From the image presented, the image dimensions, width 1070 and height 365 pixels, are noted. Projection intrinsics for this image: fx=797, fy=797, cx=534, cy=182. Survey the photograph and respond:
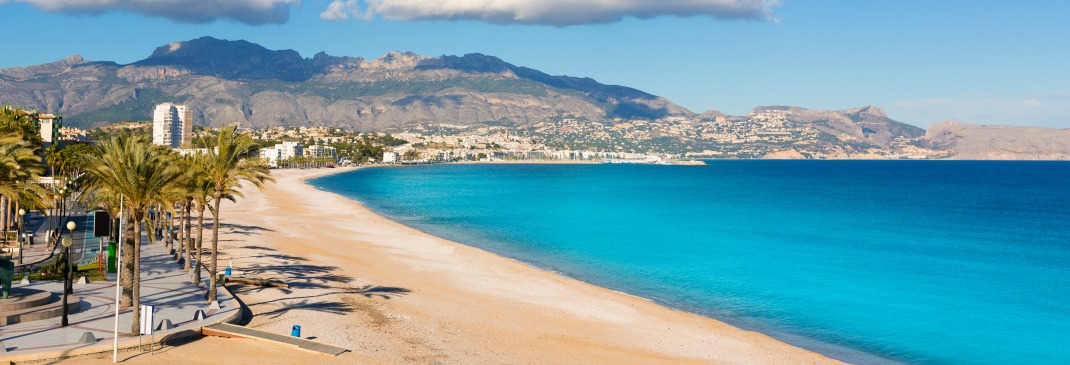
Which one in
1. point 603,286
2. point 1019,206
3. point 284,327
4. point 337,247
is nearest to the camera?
point 284,327

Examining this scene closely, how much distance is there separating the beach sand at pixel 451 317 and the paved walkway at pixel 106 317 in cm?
102

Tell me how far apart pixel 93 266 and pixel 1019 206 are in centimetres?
10604

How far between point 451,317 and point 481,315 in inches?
52.4

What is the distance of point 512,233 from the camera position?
212 feet

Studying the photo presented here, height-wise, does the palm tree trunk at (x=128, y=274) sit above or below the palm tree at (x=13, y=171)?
below

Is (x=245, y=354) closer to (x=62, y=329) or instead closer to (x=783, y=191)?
(x=62, y=329)

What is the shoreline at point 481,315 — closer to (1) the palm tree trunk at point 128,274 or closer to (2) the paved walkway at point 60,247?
(1) the palm tree trunk at point 128,274

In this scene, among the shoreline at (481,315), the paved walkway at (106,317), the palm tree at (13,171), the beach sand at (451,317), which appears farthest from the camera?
the palm tree at (13,171)

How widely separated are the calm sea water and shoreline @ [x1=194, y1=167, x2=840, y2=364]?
9.05ft

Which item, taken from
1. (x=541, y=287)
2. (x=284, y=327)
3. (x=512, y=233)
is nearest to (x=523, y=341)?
(x=284, y=327)

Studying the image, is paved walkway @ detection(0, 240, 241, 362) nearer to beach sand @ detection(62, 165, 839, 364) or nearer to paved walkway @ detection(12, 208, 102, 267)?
beach sand @ detection(62, 165, 839, 364)

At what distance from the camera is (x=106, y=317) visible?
908 inches

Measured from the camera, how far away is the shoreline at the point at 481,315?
967 inches

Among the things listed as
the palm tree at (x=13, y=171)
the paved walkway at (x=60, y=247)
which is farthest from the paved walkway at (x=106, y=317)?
the palm tree at (x=13, y=171)
